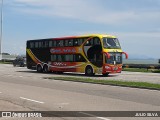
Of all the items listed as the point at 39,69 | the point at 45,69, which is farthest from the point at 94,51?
the point at 39,69

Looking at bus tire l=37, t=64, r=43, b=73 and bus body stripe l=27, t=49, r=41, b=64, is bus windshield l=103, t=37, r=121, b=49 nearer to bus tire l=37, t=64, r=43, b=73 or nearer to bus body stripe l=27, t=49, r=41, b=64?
bus tire l=37, t=64, r=43, b=73

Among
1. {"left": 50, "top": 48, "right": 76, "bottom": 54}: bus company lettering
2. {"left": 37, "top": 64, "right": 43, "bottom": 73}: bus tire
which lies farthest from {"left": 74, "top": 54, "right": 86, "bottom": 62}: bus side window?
{"left": 37, "top": 64, "right": 43, "bottom": 73}: bus tire

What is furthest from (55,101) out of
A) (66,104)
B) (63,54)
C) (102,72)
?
(63,54)

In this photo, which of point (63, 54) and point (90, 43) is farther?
point (63, 54)

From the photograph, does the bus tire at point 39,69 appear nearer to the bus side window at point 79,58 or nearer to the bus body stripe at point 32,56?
the bus body stripe at point 32,56

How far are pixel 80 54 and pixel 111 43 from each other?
11.0ft

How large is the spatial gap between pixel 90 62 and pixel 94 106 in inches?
885

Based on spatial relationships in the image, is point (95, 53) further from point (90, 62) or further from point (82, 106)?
point (82, 106)

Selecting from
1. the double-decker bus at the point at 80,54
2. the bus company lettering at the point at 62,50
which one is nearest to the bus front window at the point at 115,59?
the double-decker bus at the point at 80,54

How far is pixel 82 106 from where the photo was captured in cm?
1348

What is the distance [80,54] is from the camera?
3691 centimetres

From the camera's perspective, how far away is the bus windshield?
114ft

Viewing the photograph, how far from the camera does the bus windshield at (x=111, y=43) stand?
3472 cm

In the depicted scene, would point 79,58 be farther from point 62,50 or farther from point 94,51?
point 62,50
